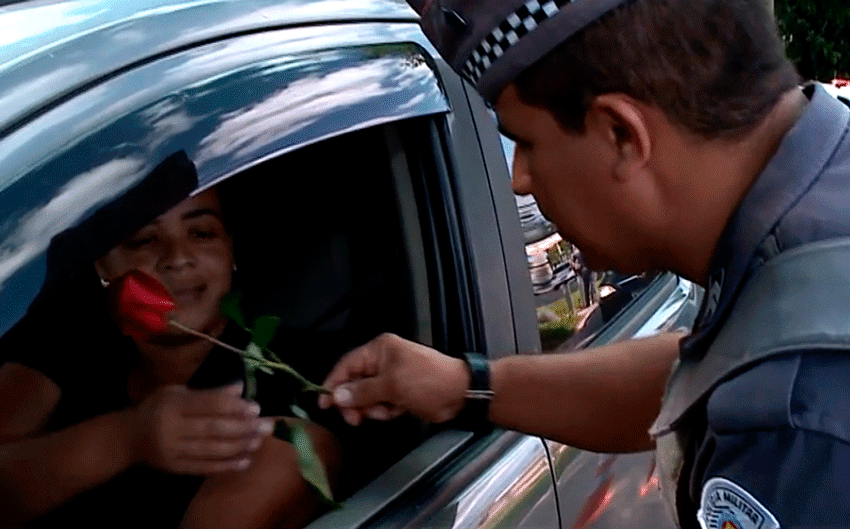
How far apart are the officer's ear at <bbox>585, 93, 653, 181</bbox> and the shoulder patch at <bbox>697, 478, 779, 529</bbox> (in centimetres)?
34

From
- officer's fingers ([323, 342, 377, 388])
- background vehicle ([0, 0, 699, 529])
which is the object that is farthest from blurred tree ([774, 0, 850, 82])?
officer's fingers ([323, 342, 377, 388])

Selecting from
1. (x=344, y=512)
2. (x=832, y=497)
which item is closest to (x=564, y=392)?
(x=344, y=512)

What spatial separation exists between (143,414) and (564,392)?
2.25 ft

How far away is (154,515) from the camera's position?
1.76 metres

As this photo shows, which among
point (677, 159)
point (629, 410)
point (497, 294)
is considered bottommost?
point (629, 410)

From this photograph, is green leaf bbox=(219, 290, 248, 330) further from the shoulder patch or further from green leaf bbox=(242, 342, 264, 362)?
the shoulder patch

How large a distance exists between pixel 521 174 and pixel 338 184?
70cm

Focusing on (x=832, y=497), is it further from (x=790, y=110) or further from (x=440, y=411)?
(x=440, y=411)

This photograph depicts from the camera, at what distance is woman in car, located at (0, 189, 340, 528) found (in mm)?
1580

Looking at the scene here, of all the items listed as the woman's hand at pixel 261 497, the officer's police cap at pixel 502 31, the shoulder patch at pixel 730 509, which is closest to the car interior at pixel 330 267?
the woman's hand at pixel 261 497

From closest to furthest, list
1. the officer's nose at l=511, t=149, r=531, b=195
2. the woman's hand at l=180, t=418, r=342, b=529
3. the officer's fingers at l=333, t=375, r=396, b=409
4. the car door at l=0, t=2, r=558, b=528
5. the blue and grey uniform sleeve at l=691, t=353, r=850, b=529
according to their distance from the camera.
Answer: the blue and grey uniform sleeve at l=691, t=353, r=850, b=529 < the car door at l=0, t=2, r=558, b=528 < the officer's nose at l=511, t=149, r=531, b=195 < the woman's hand at l=180, t=418, r=342, b=529 < the officer's fingers at l=333, t=375, r=396, b=409

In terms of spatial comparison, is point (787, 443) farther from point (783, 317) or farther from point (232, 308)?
point (232, 308)

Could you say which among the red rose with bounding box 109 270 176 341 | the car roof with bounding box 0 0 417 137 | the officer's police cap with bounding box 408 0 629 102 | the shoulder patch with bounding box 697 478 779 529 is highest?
the car roof with bounding box 0 0 417 137

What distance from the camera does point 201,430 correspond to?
1.55m
